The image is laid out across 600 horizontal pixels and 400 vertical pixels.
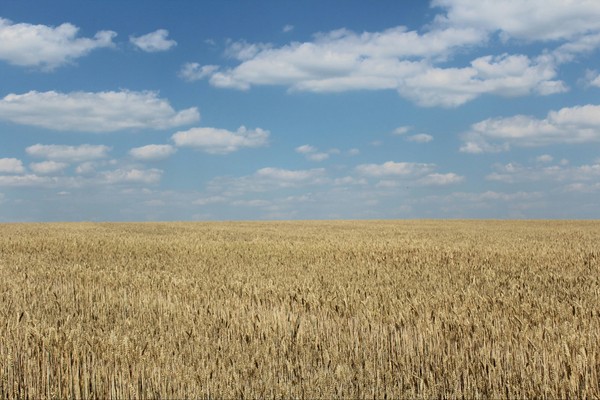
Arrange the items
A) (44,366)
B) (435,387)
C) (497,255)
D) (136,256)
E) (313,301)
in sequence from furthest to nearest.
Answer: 1. (136,256)
2. (497,255)
3. (313,301)
4. (44,366)
5. (435,387)

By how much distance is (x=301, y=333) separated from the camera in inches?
257

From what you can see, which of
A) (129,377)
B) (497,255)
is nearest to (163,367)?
(129,377)

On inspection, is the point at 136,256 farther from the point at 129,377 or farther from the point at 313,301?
the point at 129,377

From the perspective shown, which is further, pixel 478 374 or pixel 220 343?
pixel 220 343

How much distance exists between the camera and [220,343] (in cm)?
617

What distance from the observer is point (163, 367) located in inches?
209

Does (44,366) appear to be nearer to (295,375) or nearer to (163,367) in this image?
(163,367)

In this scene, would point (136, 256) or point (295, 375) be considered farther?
point (136, 256)

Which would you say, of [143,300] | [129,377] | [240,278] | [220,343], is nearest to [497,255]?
[240,278]

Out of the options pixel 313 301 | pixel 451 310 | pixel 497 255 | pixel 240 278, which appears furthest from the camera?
pixel 497 255

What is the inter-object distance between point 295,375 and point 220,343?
1.17 metres

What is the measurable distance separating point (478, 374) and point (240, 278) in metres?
7.10

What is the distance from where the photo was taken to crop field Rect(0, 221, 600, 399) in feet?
16.3

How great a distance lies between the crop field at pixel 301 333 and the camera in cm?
497
